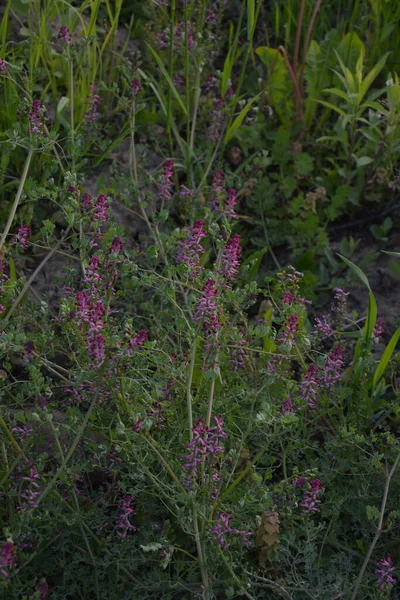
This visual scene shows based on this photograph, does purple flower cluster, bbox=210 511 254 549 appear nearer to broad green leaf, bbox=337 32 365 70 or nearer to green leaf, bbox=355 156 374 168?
green leaf, bbox=355 156 374 168

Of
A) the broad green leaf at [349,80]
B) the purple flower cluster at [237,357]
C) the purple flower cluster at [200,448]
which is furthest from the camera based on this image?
the broad green leaf at [349,80]

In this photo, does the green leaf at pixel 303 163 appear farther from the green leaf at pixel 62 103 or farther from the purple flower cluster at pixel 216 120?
the green leaf at pixel 62 103

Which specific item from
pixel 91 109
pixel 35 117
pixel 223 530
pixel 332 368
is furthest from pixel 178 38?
pixel 223 530

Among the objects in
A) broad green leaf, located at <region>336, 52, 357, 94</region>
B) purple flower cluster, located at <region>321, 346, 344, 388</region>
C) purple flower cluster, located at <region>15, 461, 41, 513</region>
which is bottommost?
purple flower cluster, located at <region>15, 461, 41, 513</region>

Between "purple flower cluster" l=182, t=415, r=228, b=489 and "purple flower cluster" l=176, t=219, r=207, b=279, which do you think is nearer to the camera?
"purple flower cluster" l=182, t=415, r=228, b=489

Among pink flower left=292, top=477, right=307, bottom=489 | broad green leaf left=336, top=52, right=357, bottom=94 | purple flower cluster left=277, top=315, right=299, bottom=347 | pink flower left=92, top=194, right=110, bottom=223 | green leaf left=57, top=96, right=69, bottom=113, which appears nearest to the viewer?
purple flower cluster left=277, top=315, right=299, bottom=347

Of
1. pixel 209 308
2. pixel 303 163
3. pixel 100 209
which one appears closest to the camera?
pixel 209 308

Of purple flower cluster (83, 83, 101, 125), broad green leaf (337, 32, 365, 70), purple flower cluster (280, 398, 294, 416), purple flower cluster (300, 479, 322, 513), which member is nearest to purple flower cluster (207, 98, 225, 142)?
purple flower cluster (83, 83, 101, 125)

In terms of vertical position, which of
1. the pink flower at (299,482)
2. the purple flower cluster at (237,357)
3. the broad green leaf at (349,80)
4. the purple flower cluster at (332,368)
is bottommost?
the pink flower at (299,482)

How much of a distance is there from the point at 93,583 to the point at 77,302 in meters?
0.81

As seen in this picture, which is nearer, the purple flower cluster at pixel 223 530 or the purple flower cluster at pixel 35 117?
the purple flower cluster at pixel 223 530

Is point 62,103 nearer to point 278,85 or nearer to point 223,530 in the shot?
point 278,85

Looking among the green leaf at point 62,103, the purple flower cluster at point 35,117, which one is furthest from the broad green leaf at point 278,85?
the purple flower cluster at point 35,117

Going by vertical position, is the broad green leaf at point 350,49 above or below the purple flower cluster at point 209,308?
above
